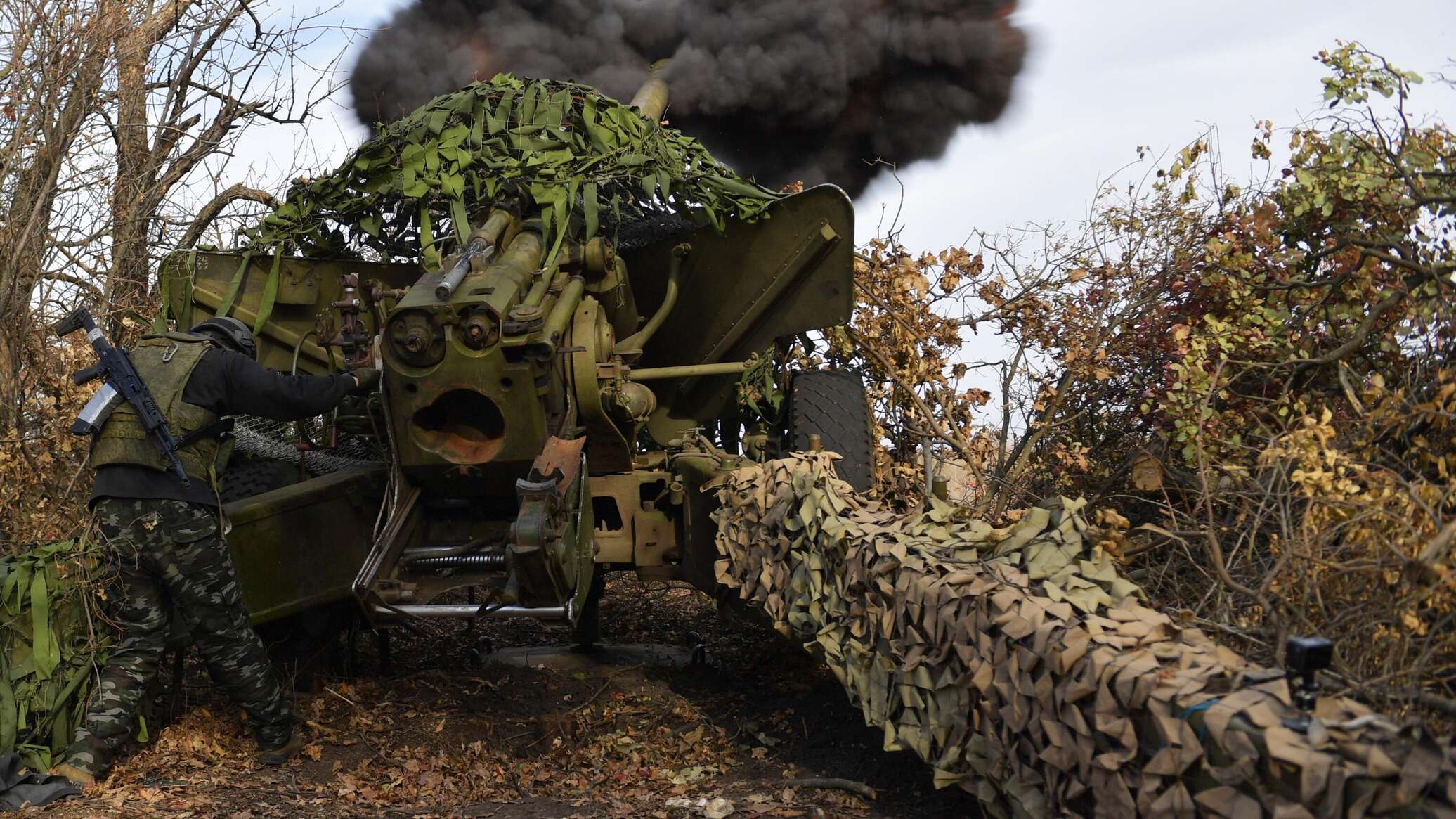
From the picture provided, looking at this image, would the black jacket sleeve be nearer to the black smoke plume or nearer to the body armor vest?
the body armor vest

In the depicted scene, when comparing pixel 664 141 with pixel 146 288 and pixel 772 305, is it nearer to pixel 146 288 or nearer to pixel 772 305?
pixel 772 305

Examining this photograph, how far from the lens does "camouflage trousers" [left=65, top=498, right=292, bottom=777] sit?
17.4ft

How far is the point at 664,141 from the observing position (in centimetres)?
748

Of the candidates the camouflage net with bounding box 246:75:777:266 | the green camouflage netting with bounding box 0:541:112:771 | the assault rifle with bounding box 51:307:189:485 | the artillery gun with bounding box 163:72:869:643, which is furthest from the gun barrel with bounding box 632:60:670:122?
the green camouflage netting with bounding box 0:541:112:771

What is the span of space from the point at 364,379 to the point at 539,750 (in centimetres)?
177

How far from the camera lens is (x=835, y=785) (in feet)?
15.8

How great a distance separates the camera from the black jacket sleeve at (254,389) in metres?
5.48

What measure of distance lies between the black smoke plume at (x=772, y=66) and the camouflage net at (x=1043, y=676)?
20.8 feet

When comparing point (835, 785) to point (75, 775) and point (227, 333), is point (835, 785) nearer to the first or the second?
point (75, 775)

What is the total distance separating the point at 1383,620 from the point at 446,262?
379cm

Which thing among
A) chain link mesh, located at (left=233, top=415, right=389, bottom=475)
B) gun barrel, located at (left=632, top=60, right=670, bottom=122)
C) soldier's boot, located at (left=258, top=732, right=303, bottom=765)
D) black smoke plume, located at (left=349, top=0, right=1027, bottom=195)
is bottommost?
soldier's boot, located at (left=258, top=732, right=303, bottom=765)

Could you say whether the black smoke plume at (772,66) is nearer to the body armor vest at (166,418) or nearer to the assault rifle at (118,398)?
the body armor vest at (166,418)

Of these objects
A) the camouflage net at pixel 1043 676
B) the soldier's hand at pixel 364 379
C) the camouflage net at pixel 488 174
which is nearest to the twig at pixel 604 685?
the camouflage net at pixel 1043 676

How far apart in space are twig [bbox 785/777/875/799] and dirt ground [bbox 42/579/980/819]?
0.02 metres
